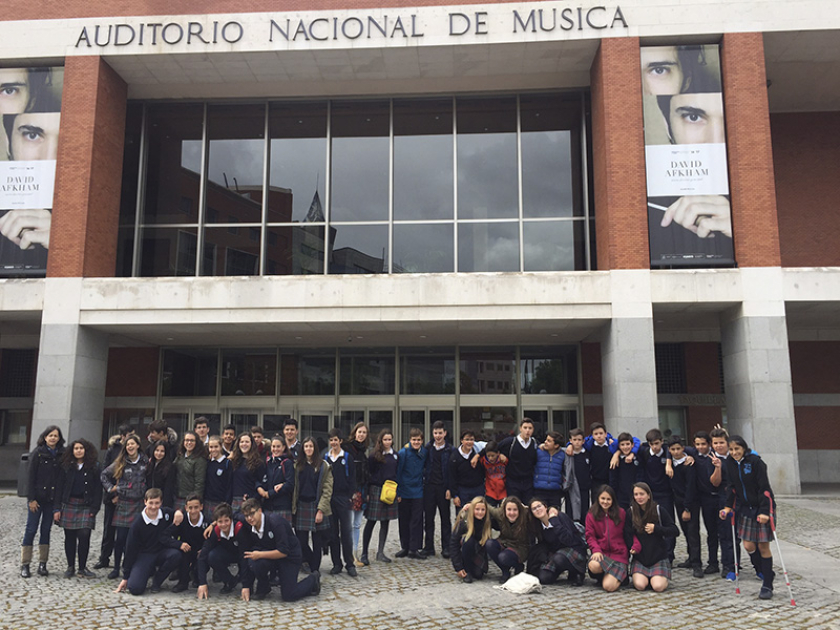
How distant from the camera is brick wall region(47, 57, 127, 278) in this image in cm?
1652

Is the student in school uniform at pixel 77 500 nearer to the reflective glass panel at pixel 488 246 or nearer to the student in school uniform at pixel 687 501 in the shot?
the student in school uniform at pixel 687 501

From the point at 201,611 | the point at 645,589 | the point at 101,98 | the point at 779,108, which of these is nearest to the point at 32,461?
the point at 201,611

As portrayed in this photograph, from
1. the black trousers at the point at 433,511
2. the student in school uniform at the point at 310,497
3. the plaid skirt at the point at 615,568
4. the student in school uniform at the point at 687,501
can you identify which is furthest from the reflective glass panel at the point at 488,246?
the plaid skirt at the point at 615,568

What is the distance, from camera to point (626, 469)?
841 centimetres

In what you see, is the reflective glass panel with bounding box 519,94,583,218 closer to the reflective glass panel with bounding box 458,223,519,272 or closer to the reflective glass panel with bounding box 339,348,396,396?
the reflective glass panel with bounding box 458,223,519,272

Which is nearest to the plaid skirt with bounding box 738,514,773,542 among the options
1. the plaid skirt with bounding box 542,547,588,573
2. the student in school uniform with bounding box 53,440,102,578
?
the plaid skirt with bounding box 542,547,588,573

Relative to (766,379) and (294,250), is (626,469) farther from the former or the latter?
(294,250)

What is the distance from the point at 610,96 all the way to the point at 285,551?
13.5 m

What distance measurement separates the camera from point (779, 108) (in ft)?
64.1

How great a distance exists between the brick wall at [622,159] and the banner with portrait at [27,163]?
1342cm

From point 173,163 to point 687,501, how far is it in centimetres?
1604

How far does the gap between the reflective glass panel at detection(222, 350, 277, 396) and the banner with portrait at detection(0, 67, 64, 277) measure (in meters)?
5.46

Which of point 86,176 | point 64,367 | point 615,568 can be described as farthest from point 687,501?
point 86,176

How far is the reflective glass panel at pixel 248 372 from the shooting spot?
19.7 metres
